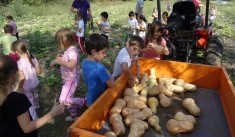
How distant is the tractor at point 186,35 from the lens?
4.53 meters

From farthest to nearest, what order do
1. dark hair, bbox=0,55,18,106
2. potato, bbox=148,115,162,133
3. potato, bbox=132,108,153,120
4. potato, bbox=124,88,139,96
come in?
potato, bbox=124,88,139,96, potato, bbox=132,108,153,120, potato, bbox=148,115,162,133, dark hair, bbox=0,55,18,106

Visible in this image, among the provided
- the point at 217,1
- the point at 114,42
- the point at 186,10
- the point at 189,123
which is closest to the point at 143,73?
the point at 189,123

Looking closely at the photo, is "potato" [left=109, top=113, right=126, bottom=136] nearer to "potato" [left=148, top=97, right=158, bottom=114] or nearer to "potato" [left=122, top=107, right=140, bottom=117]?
"potato" [left=122, top=107, right=140, bottom=117]

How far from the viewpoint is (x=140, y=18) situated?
7852 mm

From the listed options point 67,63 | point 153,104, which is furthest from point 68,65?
point 153,104

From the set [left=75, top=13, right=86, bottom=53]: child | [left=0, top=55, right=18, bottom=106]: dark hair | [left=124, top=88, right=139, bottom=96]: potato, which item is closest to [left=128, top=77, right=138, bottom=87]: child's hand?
[left=124, top=88, right=139, bottom=96]: potato

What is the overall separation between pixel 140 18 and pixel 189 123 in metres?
5.89

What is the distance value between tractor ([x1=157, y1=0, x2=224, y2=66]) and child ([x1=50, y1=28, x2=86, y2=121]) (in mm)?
1869

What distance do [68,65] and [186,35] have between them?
8.16 ft

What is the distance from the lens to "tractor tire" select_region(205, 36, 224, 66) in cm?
453

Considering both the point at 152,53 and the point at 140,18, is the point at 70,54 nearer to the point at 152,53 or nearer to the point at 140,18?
the point at 152,53

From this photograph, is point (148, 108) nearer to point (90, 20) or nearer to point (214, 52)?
point (214, 52)

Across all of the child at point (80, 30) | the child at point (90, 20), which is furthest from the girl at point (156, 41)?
the child at point (90, 20)

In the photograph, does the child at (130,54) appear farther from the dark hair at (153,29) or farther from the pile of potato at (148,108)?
the dark hair at (153,29)
